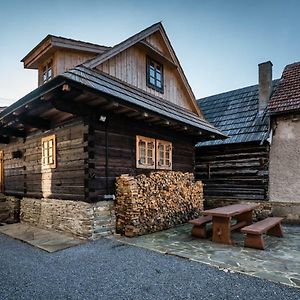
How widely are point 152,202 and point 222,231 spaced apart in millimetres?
2160

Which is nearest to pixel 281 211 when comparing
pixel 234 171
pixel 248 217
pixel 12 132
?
pixel 234 171

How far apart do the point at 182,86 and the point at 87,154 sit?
621 cm

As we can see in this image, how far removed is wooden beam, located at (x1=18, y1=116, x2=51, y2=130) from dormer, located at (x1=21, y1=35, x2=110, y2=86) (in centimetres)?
154

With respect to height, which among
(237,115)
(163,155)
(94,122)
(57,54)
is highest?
(57,54)

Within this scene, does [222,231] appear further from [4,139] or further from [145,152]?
[4,139]

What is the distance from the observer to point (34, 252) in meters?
5.71

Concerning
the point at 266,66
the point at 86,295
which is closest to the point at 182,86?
the point at 266,66

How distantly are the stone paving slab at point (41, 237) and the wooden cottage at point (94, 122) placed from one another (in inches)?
30.3

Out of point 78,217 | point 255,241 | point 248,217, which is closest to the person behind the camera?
point 255,241

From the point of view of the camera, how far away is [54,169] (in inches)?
307

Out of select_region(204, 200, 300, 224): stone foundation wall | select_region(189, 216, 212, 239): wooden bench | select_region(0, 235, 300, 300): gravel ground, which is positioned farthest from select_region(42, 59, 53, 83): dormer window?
select_region(204, 200, 300, 224): stone foundation wall

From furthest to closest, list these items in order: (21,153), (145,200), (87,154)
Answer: (21,153)
(145,200)
(87,154)

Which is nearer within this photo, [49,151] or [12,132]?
[49,151]

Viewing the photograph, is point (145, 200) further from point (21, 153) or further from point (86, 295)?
point (21, 153)
